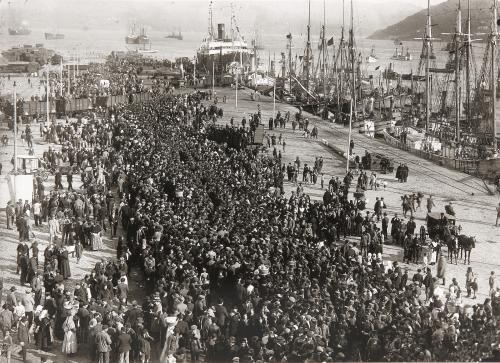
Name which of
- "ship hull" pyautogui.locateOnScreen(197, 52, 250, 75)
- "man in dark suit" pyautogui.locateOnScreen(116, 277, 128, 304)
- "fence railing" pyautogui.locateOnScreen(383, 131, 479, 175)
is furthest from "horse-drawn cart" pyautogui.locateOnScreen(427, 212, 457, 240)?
"ship hull" pyautogui.locateOnScreen(197, 52, 250, 75)

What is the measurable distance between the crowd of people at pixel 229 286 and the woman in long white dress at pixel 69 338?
1.3 inches

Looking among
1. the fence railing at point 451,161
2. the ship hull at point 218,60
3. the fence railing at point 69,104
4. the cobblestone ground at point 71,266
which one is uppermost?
the ship hull at point 218,60

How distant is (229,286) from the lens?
1872 cm

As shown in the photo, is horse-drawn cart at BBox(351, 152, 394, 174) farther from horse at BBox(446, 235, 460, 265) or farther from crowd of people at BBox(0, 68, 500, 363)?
horse at BBox(446, 235, 460, 265)

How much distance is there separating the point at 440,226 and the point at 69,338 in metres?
15.7

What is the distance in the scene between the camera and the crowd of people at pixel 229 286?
14898 mm

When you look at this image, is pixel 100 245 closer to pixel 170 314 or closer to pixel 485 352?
pixel 170 314

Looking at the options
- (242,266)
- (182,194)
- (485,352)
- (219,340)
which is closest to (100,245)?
(182,194)

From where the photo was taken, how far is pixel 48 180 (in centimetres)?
3444

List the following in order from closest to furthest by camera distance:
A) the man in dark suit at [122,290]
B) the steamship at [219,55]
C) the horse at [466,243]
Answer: the man in dark suit at [122,290], the horse at [466,243], the steamship at [219,55]

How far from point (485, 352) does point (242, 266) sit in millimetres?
6954

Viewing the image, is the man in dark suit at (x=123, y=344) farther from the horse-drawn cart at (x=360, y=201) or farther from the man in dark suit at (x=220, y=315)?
the horse-drawn cart at (x=360, y=201)

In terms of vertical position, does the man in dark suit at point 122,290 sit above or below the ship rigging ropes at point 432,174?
below

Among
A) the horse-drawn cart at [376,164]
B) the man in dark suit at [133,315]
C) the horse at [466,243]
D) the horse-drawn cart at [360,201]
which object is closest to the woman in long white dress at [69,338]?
the man in dark suit at [133,315]
